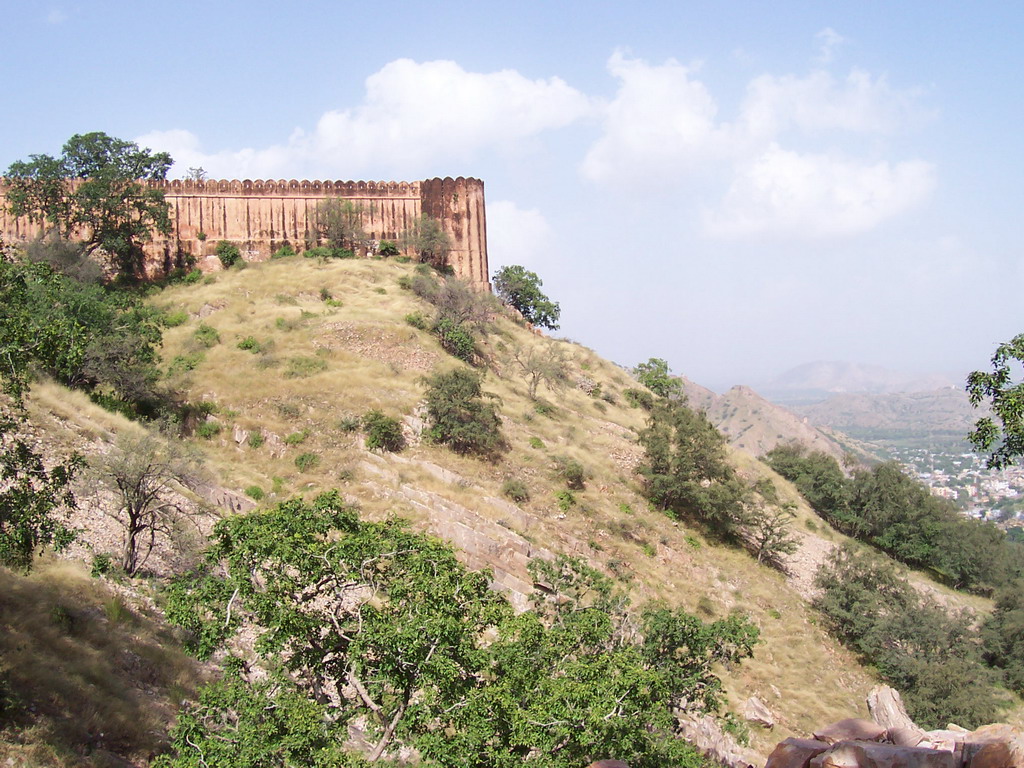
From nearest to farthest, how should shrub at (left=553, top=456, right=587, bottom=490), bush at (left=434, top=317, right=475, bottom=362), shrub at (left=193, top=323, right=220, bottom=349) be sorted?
shrub at (left=553, top=456, right=587, bottom=490) → shrub at (left=193, top=323, right=220, bottom=349) → bush at (left=434, top=317, right=475, bottom=362)

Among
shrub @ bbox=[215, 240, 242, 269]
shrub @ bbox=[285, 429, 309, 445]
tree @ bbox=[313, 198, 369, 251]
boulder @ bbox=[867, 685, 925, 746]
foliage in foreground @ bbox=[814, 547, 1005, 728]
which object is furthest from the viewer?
tree @ bbox=[313, 198, 369, 251]

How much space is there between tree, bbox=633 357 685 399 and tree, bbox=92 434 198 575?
1395 inches

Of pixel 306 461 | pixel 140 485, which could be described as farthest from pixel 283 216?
pixel 140 485

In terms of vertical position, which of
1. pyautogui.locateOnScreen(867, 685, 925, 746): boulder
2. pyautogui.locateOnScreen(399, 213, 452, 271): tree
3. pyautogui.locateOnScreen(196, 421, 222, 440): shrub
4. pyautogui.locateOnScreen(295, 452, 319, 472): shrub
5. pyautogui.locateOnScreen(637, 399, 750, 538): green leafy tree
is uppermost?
pyautogui.locateOnScreen(399, 213, 452, 271): tree

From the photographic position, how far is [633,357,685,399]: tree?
49594 millimetres

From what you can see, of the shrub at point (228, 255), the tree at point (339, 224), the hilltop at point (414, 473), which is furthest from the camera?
the tree at point (339, 224)

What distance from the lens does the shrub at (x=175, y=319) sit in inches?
1383

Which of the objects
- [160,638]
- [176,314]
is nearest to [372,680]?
[160,638]

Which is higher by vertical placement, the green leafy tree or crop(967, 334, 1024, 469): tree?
crop(967, 334, 1024, 469): tree

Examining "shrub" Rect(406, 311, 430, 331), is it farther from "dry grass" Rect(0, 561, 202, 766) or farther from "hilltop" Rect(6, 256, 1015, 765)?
"dry grass" Rect(0, 561, 202, 766)

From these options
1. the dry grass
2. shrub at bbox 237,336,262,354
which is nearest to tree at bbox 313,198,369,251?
shrub at bbox 237,336,262,354

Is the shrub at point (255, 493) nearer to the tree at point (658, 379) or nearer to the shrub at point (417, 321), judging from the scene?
the shrub at point (417, 321)

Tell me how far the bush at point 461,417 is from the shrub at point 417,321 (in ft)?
26.1

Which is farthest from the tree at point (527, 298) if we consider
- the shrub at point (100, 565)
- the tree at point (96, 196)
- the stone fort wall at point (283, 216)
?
the shrub at point (100, 565)
